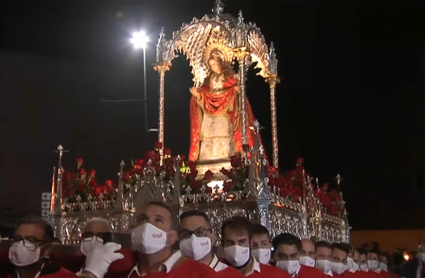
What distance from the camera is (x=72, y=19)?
42.0ft

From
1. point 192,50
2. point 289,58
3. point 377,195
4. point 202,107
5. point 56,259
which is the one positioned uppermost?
point 289,58

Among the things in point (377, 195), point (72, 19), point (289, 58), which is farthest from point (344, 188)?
point (72, 19)

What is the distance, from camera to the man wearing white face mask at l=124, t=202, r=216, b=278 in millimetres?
3090

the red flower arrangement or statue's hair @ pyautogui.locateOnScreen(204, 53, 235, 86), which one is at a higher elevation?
statue's hair @ pyautogui.locateOnScreen(204, 53, 235, 86)

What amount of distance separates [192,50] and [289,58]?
4.33 m

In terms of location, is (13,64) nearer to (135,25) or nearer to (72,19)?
(72,19)

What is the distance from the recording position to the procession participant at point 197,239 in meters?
3.43

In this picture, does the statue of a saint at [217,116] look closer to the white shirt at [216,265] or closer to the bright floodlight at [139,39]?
the bright floodlight at [139,39]

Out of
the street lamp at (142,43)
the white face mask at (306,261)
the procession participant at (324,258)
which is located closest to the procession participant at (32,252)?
the white face mask at (306,261)

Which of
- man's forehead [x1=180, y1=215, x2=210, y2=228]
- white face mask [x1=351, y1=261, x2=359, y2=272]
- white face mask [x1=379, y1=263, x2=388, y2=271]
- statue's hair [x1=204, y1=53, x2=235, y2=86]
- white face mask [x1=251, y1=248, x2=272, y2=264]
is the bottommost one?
white face mask [x1=379, y1=263, x2=388, y2=271]

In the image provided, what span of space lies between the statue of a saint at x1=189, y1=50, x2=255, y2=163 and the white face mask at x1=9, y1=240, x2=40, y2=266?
6441 mm

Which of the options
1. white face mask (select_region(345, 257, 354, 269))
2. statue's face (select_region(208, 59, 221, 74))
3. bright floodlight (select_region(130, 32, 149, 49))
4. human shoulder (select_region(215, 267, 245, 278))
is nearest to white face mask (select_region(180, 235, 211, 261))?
human shoulder (select_region(215, 267, 245, 278))

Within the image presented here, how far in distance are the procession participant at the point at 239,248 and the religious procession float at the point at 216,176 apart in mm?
2767

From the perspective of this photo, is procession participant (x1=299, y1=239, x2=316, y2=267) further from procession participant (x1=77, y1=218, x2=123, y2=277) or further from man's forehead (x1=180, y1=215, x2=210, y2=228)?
procession participant (x1=77, y1=218, x2=123, y2=277)
